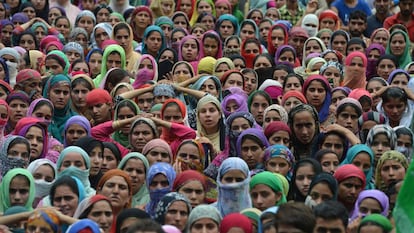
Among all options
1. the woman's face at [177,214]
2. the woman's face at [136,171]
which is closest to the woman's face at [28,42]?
the woman's face at [136,171]

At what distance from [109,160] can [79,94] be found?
79.7 inches

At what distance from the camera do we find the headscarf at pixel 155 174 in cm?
1099

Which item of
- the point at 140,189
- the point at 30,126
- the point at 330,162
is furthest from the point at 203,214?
the point at 30,126

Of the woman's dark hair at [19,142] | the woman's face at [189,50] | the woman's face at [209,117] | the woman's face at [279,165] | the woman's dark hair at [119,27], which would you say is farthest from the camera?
the woman's dark hair at [119,27]

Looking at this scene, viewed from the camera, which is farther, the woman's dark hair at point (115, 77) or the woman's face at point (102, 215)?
the woman's dark hair at point (115, 77)

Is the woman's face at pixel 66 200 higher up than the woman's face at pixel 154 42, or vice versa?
the woman's face at pixel 154 42

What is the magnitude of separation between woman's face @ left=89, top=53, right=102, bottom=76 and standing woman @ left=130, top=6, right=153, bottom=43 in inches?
68.9

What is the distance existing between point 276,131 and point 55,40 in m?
4.83

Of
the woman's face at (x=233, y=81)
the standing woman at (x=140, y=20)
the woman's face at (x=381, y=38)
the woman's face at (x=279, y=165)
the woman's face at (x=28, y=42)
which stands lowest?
the woman's face at (x=279, y=165)

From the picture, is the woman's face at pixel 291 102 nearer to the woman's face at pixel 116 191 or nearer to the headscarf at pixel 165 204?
the woman's face at pixel 116 191

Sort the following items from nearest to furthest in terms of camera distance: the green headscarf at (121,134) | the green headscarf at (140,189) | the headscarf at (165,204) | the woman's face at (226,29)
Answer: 1. the headscarf at (165,204)
2. the green headscarf at (140,189)
3. the green headscarf at (121,134)
4. the woman's face at (226,29)

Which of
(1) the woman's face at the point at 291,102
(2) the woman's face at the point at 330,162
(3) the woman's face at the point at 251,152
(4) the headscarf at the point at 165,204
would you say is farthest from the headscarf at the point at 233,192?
(1) the woman's face at the point at 291,102

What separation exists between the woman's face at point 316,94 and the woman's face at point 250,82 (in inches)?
34.6

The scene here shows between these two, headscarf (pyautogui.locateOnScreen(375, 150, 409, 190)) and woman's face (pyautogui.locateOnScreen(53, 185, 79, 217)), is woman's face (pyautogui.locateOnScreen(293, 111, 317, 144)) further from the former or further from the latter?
woman's face (pyautogui.locateOnScreen(53, 185, 79, 217))
